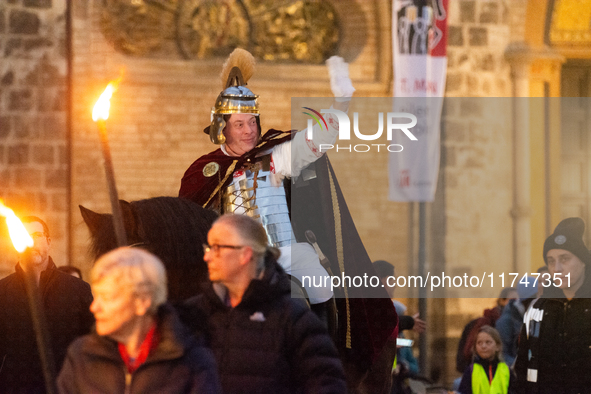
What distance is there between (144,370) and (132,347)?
8 centimetres

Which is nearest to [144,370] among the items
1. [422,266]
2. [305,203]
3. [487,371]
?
[305,203]

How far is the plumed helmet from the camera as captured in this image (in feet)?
12.6

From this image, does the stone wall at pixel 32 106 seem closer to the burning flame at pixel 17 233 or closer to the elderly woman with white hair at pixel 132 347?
the burning flame at pixel 17 233

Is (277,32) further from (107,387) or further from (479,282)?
(107,387)

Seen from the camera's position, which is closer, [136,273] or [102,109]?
[136,273]

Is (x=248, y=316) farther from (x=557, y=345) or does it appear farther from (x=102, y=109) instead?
(x=557, y=345)

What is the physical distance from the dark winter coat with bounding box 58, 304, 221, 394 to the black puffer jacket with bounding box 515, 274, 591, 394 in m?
2.33

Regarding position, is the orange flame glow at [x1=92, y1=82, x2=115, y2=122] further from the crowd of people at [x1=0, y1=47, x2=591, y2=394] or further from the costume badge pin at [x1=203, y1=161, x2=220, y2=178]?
the costume badge pin at [x1=203, y1=161, x2=220, y2=178]

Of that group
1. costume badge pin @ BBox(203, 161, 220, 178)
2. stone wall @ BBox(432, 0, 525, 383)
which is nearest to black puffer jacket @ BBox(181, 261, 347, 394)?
costume badge pin @ BBox(203, 161, 220, 178)

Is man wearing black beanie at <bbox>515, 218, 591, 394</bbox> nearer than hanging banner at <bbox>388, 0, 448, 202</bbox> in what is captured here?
Yes

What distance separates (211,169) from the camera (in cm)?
379

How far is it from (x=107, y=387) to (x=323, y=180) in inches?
71.6

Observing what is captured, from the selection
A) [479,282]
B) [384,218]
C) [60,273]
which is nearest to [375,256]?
[384,218]

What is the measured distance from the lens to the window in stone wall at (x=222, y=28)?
8719 mm
